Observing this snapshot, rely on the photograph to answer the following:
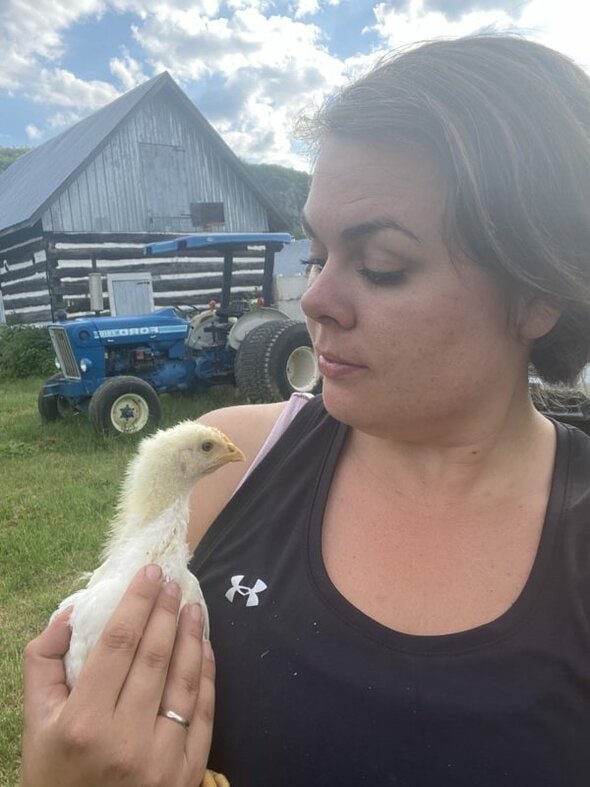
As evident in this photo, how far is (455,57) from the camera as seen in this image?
131cm

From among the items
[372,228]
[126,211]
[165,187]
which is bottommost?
[372,228]

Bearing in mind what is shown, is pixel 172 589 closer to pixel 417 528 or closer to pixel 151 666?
pixel 151 666

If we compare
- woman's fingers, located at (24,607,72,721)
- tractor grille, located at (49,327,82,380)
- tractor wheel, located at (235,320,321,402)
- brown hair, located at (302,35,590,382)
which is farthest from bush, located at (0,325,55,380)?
brown hair, located at (302,35,590,382)

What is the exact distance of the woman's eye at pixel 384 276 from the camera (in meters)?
1.29

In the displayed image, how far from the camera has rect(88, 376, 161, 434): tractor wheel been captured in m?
7.95

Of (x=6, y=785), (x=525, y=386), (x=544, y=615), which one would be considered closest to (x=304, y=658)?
(x=544, y=615)

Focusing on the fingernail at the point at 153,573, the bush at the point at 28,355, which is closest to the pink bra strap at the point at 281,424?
the fingernail at the point at 153,573

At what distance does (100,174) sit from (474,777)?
57.4 ft

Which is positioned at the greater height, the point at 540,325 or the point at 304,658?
the point at 540,325

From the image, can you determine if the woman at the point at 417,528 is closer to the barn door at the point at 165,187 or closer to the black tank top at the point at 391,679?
the black tank top at the point at 391,679

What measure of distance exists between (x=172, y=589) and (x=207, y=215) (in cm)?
1793

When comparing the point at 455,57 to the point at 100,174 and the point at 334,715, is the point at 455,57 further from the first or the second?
the point at 100,174

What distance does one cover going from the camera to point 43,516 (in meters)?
5.65

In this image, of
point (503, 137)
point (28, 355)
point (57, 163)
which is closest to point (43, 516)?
point (503, 137)
